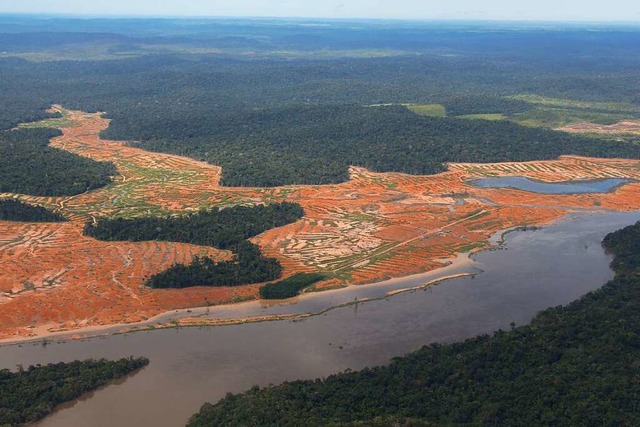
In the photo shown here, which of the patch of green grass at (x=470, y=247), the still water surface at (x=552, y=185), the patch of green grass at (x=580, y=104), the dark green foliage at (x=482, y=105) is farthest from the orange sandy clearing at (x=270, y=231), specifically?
the patch of green grass at (x=580, y=104)

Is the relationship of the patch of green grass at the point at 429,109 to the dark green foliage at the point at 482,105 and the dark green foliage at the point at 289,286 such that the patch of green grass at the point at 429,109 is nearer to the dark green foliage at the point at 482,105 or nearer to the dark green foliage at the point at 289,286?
the dark green foliage at the point at 482,105

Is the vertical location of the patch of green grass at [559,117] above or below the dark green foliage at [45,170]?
above

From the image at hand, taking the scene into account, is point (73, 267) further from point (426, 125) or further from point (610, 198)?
point (426, 125)

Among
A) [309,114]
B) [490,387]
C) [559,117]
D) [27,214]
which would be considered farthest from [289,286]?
[559,117]

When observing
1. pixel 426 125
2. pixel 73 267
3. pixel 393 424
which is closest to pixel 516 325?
pixel 393 424

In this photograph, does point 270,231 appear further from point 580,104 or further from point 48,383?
point 580,104
